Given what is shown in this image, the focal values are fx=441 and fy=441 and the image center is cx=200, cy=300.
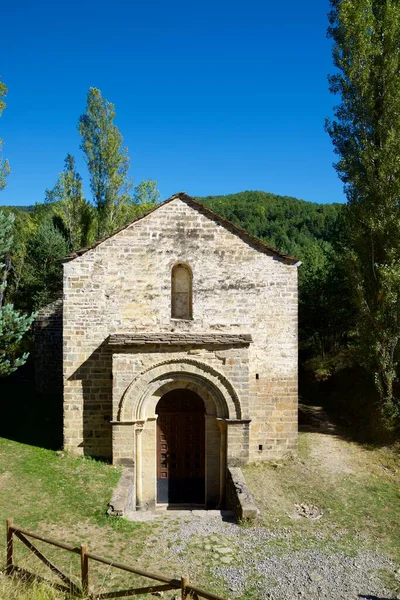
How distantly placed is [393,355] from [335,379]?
22.0 feet

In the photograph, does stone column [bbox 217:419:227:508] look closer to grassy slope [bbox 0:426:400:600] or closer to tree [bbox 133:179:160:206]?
grassy slope [bbox 0:426:400:600]

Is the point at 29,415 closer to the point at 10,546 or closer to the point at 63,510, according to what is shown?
the point at 63,510

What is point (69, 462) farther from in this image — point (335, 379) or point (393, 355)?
point (335, 379)

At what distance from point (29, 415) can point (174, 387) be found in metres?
7.23

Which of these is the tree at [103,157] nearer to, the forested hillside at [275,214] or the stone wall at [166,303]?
the stone wall at [166,303]

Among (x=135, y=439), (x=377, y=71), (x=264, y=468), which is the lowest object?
(x=264, y=468)

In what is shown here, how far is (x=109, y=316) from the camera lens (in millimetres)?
12359

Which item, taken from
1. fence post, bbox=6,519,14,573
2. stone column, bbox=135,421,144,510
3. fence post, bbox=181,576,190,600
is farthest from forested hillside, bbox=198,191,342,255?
fence post, bbox=181,576,190,600

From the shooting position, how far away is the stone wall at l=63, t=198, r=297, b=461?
40.5 ft

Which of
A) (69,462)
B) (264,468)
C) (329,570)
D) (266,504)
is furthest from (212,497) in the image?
(329,570)

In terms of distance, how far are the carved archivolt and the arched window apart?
4.82 feet

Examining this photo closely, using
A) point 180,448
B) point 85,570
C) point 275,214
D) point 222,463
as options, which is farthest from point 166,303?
point 275,214

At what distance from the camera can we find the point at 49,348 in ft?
63.4

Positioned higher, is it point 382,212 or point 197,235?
point 382,212
